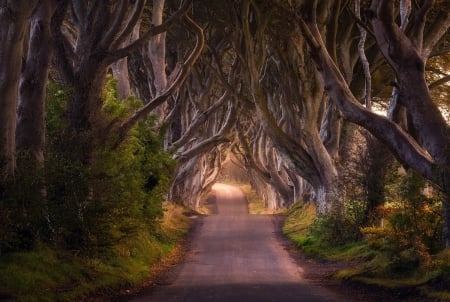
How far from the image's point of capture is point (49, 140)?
14.5 m

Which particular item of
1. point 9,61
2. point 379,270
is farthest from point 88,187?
point 379,270

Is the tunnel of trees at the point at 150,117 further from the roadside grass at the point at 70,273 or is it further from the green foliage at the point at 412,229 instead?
the roadside grass at the point at 70,273

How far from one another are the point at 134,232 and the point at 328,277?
15.5 ft

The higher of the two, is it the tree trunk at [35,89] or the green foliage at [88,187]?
the tree trunk at [35,89]

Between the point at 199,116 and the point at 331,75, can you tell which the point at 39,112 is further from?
the point at 199,116

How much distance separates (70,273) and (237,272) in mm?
5570

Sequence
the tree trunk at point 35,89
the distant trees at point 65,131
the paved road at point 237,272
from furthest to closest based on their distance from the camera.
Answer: the tree trunk at point 35,89
the paved road at point 237,272
the distant trees at point 65,131

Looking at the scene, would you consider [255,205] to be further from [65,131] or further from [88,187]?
[88,187]

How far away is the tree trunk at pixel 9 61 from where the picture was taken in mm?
11703

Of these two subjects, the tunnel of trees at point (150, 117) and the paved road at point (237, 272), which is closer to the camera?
the tunnel of trees at point (150, 117)

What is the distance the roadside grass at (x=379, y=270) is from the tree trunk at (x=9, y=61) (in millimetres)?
7474

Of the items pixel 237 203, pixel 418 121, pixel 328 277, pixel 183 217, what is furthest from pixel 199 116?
pixel 237 203

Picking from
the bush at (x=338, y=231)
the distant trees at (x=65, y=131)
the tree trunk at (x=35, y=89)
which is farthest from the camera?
the bush at (x=338, y=231)

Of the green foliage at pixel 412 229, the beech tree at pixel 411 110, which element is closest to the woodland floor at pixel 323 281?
the green foliage at pixel 412 229
